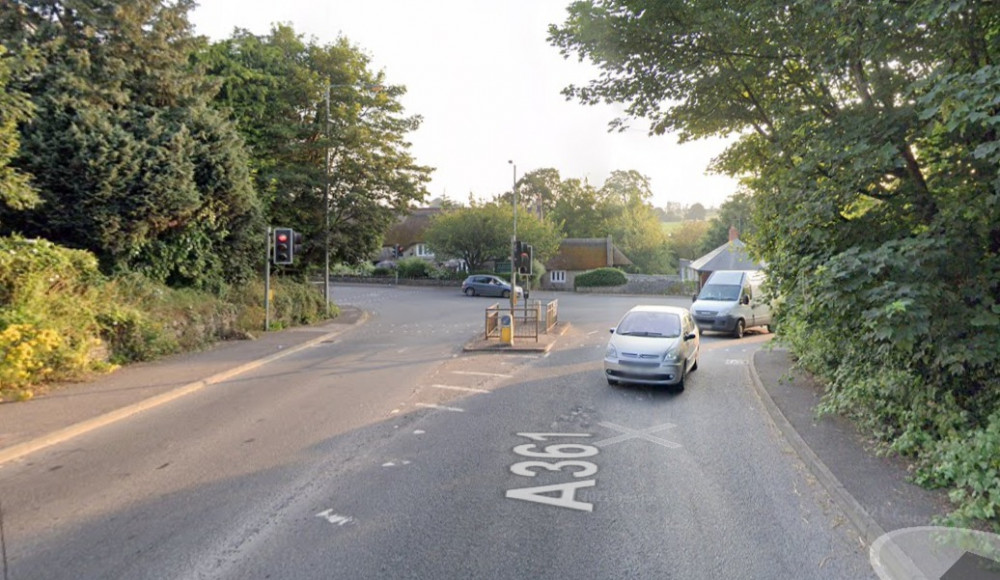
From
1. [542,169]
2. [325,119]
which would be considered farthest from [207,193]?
[542,169]

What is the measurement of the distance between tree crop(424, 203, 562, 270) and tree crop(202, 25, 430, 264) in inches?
864

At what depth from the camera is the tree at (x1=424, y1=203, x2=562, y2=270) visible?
46531 mm

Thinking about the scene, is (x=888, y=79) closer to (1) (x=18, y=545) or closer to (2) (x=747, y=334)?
(1) (x=18, y=545)

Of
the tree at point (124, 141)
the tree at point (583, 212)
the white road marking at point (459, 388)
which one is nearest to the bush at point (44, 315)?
the tree at point (124, 141)

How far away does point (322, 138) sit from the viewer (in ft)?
72.0

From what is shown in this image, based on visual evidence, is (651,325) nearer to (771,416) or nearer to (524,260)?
(771,416)

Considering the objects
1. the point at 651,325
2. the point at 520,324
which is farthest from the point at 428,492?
the point at 520,324

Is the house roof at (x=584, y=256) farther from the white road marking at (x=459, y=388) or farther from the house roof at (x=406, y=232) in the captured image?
the white road marking at (x=459, y=388)

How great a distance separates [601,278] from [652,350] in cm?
4018

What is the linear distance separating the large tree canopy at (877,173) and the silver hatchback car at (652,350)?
75.5 inches

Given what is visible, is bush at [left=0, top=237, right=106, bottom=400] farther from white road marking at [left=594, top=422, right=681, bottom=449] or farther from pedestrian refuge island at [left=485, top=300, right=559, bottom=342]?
pedestrian refuge island at [left=485, top=300, right=559, bottom=342]

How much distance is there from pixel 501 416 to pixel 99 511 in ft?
17.1

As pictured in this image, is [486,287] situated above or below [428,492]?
above

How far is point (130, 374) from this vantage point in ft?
37.9
